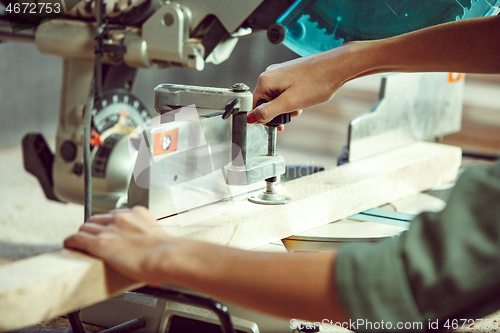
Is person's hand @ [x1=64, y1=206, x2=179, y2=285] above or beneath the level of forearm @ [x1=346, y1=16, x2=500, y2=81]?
beneath

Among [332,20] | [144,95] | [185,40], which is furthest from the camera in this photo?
[144,95]

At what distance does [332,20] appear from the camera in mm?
1065

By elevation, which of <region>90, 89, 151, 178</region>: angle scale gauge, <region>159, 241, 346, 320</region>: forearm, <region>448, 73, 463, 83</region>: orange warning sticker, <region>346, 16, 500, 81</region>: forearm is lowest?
<region>90, 89, 151, 178</region>: angle scale gauge

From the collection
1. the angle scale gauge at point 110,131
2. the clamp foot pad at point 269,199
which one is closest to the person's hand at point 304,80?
the clamp foot pad at point 269,199

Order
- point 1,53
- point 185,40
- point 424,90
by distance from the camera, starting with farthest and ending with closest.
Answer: point 1,53 → point 424,90 → point 185,40

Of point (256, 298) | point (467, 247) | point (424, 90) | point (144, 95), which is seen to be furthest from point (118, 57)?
point (144, 95)

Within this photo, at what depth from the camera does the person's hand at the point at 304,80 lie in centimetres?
90

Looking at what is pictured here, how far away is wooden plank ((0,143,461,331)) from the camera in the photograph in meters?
0.57

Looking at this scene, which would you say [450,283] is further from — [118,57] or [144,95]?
[144,95]

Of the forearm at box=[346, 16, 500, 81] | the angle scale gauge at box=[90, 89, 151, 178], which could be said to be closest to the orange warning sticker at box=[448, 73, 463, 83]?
the forearm at box=[346, 16, 500, 81]

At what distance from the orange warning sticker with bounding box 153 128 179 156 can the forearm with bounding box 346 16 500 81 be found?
0.32 m

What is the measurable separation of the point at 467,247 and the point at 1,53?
3282 mm

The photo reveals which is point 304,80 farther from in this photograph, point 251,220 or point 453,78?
point 453,78

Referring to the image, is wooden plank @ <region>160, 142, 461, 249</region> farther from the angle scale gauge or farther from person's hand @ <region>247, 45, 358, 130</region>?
the angle scale gauge
